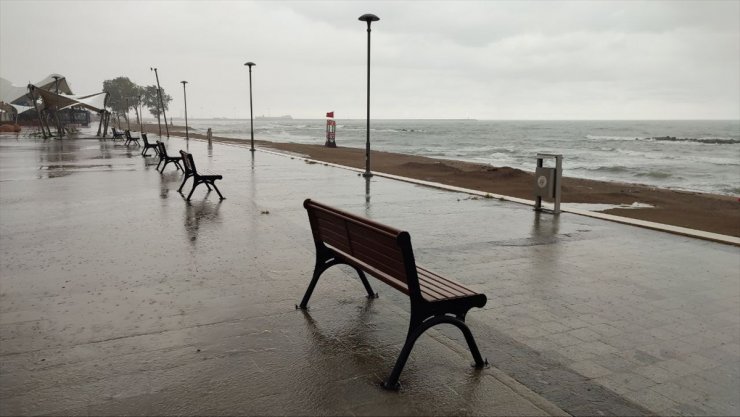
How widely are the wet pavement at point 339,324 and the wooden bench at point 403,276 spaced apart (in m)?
0.29

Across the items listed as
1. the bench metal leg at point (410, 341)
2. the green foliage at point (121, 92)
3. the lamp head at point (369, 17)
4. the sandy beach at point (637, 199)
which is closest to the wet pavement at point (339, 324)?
the bench metal leg at point (410, 341)

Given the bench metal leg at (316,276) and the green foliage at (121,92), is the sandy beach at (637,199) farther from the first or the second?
the green foliage at (121,92)

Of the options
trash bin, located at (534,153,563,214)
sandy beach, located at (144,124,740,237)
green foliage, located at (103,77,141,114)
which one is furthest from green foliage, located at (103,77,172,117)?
trash bin, located at (534,153,563,214)

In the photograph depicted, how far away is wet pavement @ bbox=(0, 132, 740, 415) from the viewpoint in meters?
3.17

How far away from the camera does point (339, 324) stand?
169 inches

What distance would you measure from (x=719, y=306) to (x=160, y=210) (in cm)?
843

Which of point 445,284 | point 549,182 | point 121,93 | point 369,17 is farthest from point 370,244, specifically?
point 121,93

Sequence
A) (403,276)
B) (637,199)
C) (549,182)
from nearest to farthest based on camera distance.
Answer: (403,276) < (549,182) < (637,199)

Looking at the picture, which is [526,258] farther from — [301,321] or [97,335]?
[97,335]

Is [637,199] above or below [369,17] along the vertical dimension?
below

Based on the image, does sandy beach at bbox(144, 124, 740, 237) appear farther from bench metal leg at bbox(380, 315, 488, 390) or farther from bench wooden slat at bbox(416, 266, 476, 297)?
bench metal leg at bbox(380, 315, 488, 390)

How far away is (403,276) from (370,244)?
1.41 feet

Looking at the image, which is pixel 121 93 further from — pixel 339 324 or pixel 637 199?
pixel 339 324

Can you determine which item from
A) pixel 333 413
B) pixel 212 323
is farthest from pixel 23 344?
pixel 333 413
